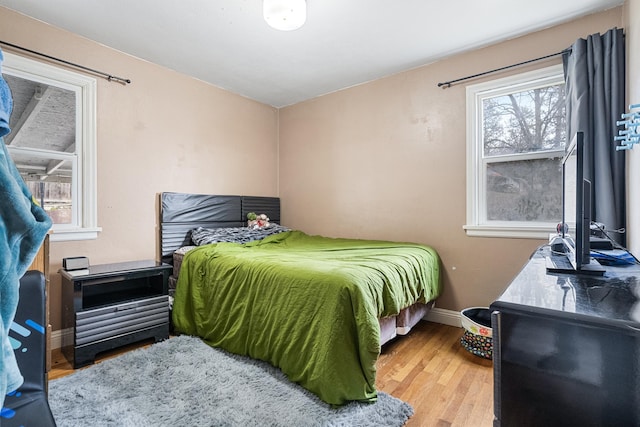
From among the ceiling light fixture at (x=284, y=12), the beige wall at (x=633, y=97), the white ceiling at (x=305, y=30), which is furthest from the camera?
the white ceiling at (x=305, y=30)

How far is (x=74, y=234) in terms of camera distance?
2422 mm

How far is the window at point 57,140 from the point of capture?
2.27m

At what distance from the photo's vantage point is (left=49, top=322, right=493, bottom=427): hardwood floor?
1561 mm

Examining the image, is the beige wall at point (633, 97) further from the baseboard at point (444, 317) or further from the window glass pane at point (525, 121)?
the baseboard at point (444, 317)

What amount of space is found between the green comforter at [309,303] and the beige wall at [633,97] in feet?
3.98

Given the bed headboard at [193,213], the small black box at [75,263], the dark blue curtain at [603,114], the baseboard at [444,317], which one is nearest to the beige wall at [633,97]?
the dark blue curtain at [603,114]

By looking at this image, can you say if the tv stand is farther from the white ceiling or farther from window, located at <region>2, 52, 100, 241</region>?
window, located at <region>2, 52, 100, 241</region>

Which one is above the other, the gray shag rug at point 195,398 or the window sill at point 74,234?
the window sill at point 74,234

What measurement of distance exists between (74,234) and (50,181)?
0.45 meters

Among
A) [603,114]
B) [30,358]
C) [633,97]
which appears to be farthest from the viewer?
[603,114]

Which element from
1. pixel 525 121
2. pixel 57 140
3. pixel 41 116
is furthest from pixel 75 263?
pixel 525 121

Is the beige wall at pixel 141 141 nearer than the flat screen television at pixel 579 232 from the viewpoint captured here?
No

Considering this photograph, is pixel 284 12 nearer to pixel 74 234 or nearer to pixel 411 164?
pixel 411 164

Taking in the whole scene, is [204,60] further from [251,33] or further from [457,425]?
→ [457,425]
